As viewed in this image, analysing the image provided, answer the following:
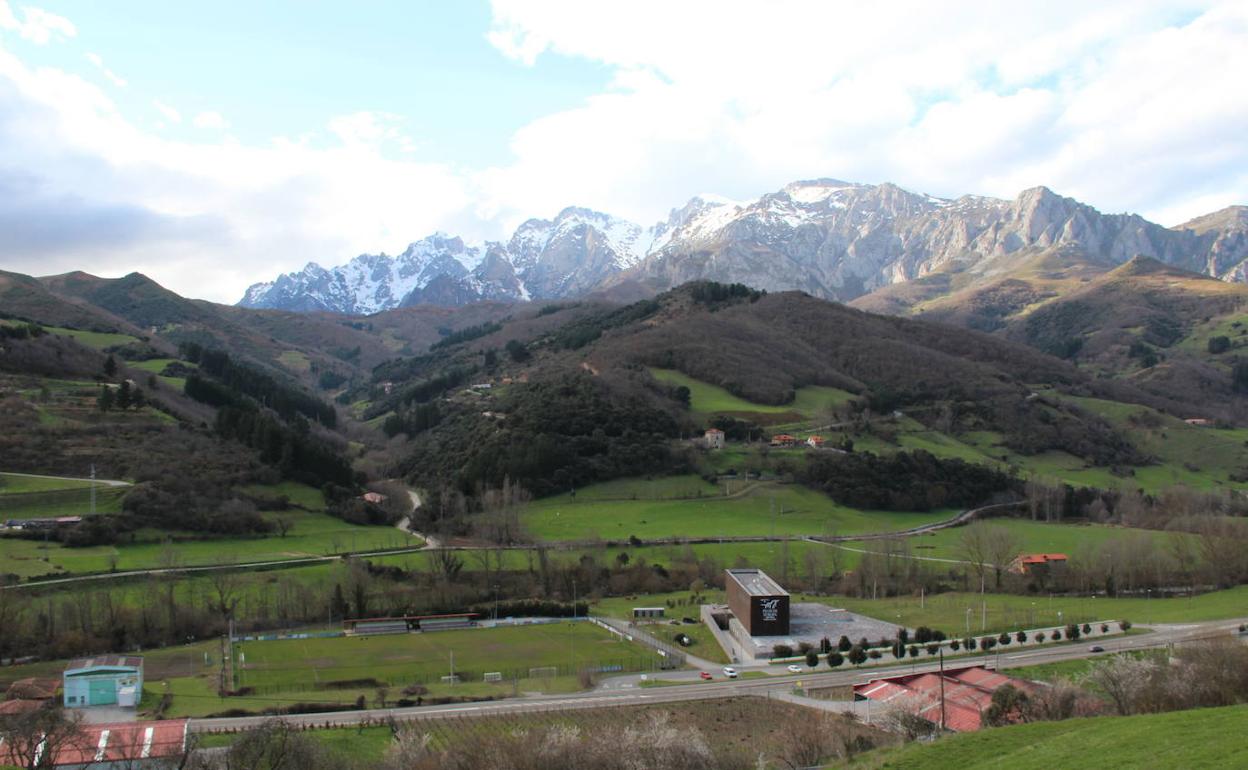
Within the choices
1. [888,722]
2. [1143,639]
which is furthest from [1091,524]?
[888,722]

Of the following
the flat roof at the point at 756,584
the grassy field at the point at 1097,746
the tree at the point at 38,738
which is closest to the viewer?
the grassy field at the point at 1097,746

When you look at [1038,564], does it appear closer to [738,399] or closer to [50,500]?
[738,399]

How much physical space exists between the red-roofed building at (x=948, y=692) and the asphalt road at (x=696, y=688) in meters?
3.77

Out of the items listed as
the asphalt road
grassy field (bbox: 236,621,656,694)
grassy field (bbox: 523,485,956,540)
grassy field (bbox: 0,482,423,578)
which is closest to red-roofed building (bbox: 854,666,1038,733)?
the asphalt road

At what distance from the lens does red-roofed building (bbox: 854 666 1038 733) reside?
37719 mm

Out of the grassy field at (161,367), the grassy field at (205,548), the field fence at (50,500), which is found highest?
the grassy field at (161,367)

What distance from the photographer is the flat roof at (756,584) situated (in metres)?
58.1

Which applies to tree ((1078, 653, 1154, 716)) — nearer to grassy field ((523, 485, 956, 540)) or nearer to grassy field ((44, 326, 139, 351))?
grassy field ((523, 485, 956, 540))

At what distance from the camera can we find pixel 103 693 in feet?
149

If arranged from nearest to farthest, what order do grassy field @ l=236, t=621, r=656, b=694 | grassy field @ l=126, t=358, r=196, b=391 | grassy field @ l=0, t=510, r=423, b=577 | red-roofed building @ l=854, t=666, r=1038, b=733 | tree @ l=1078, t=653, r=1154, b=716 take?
tree @ l=1078, t=653, r=1154, b=716, red-roofed building @ l=854, t=666, r=1038, b=733, grassy field @ l=236, t=621, r=656, b=694, grassy field @ l=0, t=510, r=423, b=577, grassy field @ l=126, t=358, r=196, b=391

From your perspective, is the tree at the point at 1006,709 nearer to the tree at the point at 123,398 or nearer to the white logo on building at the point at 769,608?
the white logo on building at the point at 769,608

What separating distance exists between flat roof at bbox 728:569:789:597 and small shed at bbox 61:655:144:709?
34.5 metres

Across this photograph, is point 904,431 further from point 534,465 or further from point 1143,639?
point 1143,639

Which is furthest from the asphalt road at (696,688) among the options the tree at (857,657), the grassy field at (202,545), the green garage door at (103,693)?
the grassy field at (202,545)
